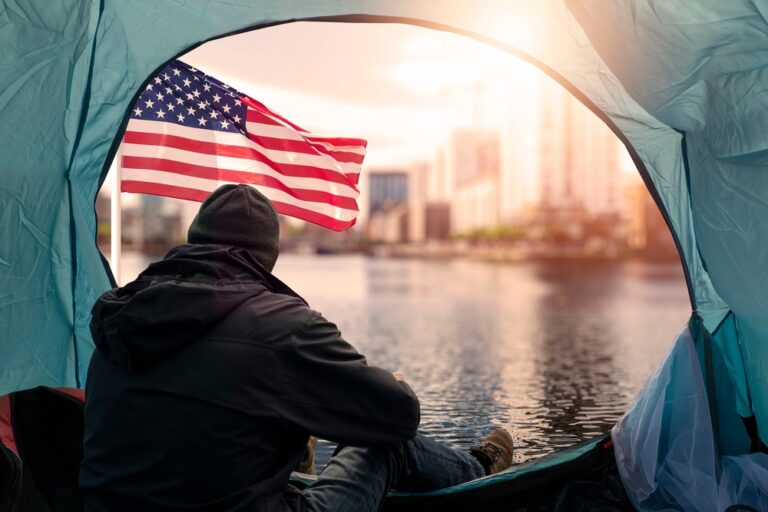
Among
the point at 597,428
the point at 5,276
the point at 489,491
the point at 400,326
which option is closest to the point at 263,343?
the point at 489,491

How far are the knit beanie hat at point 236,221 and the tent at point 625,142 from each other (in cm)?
183

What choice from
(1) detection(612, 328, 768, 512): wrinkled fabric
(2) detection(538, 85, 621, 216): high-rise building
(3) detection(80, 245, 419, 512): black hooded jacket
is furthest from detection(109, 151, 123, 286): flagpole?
(2) detection(538, 85, 621, 216): high-rise building

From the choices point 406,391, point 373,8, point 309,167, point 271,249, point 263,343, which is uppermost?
point 373,8

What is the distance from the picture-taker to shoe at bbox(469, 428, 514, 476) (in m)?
3.66

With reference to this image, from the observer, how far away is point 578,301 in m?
23.4

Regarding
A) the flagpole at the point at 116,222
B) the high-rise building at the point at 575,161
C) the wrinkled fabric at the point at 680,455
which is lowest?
the wrinkled fabric at the point at 680,455

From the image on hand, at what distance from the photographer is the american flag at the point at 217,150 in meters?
5.19

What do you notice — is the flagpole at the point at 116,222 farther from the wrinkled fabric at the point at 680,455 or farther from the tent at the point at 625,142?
the wrinkled fabric at the point at 680,455

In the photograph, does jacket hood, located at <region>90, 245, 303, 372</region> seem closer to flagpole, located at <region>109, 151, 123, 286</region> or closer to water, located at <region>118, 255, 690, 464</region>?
flagpole, located at <region>109, 151, 123, 286</region>

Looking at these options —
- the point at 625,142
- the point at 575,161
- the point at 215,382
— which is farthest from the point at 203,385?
the point at 575,161

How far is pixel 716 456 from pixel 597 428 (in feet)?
8.03

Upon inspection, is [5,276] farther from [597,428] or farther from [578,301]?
[578,301]

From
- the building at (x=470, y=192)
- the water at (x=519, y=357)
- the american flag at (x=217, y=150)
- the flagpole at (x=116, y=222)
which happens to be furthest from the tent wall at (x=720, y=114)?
the building at (x=470, y=192)

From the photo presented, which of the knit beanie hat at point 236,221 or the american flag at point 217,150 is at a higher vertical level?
the american flag at point 217,150
